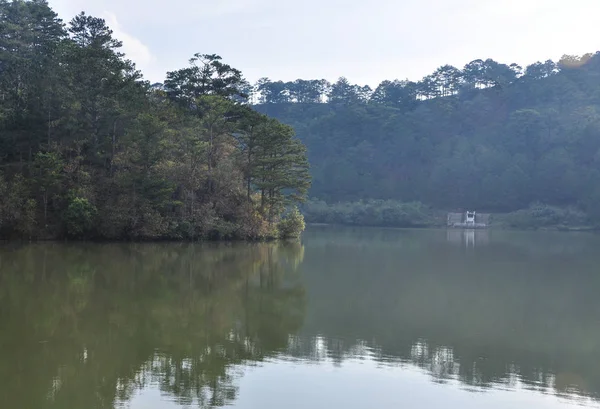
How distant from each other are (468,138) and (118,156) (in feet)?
185

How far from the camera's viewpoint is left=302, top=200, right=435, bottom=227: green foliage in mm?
62000

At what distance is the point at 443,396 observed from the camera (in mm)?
6852

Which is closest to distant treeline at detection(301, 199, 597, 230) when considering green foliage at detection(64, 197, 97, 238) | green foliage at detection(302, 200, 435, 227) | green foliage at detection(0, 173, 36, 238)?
green foliage at detection(302, 200, 435, 227)

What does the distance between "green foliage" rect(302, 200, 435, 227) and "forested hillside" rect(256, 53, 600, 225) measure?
7429 millimetres

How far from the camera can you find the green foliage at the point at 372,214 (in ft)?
203

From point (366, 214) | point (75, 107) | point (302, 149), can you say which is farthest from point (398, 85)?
point (75, 107)

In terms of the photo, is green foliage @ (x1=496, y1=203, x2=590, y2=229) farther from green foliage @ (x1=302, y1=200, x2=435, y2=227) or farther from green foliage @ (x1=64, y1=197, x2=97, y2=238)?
green foliage @ (x1=64, y1=197, x2=97, y2=238)

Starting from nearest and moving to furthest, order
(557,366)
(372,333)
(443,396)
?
(443,396)
(557,366)
(372,333)

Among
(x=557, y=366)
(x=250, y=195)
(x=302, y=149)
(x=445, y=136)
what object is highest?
(x=445, y=136)

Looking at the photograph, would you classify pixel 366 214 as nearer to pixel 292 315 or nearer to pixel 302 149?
pixel 302 149

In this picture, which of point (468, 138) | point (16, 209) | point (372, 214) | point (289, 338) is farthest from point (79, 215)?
point (468, 138)

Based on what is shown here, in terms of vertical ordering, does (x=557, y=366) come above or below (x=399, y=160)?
below

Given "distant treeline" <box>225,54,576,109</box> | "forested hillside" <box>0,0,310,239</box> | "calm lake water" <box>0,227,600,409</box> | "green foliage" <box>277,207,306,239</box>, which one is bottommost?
"calm lake water" <box>0,227,600,409</box>

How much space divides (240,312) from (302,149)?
2185 centimetres
